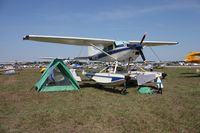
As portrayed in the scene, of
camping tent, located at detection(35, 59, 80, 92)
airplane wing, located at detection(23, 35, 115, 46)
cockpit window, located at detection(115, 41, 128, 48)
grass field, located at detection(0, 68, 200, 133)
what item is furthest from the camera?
cockpit window, located at detection(115, 41, 128, 48)

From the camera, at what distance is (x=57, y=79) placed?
11.7 m

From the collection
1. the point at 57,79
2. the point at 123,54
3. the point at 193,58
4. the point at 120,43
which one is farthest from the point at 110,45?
the point at 193,58

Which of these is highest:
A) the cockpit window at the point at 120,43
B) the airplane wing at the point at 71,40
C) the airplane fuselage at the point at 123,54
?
the airplane wing at the point at 71,40

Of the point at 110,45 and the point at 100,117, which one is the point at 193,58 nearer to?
the point at 110,45

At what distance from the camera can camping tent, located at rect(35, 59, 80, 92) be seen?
10.9m

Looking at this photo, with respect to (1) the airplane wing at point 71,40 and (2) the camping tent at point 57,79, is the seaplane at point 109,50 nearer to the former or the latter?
(1) the airplane wing at point 71,40

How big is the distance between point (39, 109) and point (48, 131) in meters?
2.26

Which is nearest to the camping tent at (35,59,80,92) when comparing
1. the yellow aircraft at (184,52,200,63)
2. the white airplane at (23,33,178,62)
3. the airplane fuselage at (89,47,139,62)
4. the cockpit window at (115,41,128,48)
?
the white airplane at (23,33,178,62)

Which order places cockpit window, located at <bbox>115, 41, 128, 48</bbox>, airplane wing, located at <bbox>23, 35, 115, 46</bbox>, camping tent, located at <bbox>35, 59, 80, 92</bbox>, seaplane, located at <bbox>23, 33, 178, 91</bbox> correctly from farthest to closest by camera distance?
cockpit window, located at <bbox>115, 41, 128, 48</bbox> → airplane wing, located at <bbox>23, 35, 115, 46</bbox> → seaplane, located at <bbox>23, 33, 178, 91</bbox> → camping tent, located at <bbox>35, 59, 80, 92</bbox>

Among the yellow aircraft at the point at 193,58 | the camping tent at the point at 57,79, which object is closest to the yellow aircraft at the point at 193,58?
the yellow aircraft at the point at 193,58

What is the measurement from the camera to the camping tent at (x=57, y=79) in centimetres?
1088

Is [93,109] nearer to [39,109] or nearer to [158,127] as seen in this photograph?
[39,109]

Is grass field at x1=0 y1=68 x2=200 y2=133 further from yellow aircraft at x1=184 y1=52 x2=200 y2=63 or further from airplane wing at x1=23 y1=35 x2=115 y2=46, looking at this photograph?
yellow aircraft at x1=184 y1=52 x2=200 y2=63

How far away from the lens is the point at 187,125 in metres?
4.78
